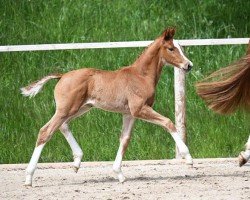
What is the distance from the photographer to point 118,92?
1038cm

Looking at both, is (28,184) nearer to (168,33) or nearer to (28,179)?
(28,179)

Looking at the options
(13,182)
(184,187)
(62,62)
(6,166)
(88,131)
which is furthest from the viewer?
(62,62)

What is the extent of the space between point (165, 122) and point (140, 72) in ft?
2.30

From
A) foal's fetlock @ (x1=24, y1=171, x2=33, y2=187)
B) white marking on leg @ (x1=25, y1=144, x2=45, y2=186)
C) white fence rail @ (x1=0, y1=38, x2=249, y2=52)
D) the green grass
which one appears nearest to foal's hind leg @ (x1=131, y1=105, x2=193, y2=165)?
white marking on leg @ (x1=25, y1=144, x2=45, y2=186)

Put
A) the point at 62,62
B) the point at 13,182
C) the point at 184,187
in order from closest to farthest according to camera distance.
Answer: the point at 184,187, the point at 13,182, the point at 62,62

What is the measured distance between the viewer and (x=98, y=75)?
10.4 m

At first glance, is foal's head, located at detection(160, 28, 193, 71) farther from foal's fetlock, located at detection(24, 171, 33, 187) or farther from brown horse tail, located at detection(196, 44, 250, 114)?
foal's fetlock, located at detection(24, 171, 33, 187)

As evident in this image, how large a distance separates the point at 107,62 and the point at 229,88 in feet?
12.5

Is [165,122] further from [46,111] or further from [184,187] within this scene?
[46,111]

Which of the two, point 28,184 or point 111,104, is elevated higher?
point 111,104

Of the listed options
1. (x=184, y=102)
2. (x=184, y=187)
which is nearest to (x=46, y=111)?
(x=184, y=102)

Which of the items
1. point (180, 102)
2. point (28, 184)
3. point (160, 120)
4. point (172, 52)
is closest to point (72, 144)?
point (28, 184)

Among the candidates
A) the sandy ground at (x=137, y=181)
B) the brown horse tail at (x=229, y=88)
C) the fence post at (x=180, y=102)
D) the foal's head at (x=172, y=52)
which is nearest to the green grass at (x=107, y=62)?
the brown horse tail at (x=229, y=88)

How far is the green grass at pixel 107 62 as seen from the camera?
1282 centimetres
